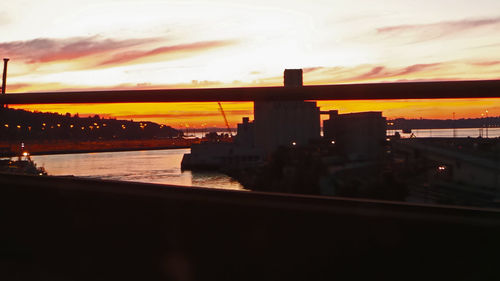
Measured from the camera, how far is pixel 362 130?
259 cm

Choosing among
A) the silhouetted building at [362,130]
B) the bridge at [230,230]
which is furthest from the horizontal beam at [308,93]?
the silhouetted building at [362,130]

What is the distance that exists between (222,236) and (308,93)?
24.3 inches

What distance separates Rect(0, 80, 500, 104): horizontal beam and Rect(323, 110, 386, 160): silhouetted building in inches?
28.7

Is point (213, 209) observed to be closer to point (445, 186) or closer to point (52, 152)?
point (445, 186)

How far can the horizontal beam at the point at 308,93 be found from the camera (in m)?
1.51

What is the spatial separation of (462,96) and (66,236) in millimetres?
1915

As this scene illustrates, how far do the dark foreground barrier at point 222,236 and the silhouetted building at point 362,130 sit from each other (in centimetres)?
92

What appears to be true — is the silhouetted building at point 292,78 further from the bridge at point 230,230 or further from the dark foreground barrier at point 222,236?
the dark foreground barrier at point 222,236

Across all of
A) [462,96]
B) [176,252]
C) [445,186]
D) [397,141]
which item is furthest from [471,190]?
[176,252]

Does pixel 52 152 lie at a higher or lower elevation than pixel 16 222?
higher

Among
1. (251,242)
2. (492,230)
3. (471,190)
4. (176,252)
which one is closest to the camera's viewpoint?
(492,230)

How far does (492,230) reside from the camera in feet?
4.33

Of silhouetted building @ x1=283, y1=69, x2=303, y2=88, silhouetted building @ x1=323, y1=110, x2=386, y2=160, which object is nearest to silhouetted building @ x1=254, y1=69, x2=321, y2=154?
silhouetted building @ x1=283, y1=69, x2=303, y2=88

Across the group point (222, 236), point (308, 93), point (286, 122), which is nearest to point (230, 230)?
point (222, 236)
